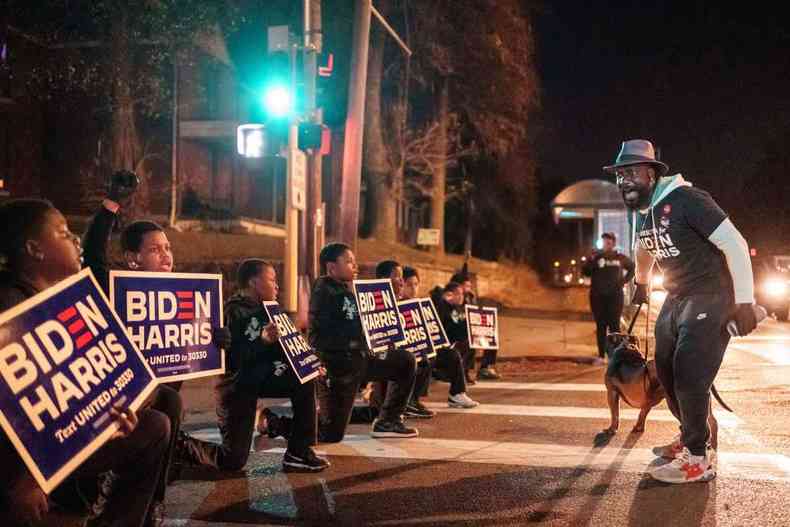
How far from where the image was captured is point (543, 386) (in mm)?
9742

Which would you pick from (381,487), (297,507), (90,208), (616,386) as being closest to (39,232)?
(297,507)

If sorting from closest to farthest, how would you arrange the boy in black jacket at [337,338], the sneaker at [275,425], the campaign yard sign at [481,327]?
the sneaker at [275,425], the boy in black jacket at [337,338], the campaign yard sign at [481,327]

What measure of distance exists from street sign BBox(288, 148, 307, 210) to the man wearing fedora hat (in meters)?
6.76

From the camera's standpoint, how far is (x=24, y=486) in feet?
9.66

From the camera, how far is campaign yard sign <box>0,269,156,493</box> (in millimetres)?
2852

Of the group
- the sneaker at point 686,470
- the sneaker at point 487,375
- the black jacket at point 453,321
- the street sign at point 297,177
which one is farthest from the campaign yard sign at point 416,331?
the street sign at point 297,177

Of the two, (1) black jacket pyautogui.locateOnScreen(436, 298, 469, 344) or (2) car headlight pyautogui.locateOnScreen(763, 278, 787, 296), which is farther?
(2) car headlight pyautogui.locateOnScreen(763, 278, 787, 296)

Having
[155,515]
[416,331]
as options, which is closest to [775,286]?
[416,331]

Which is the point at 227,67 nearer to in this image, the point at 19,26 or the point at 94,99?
the point at 94,99

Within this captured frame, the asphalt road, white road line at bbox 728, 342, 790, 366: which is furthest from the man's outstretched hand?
white road line at bbox 728, 342, 790, 366

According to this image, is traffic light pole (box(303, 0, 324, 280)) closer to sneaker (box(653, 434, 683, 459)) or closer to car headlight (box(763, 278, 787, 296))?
sneaker (box(653, 434, 683, 459))

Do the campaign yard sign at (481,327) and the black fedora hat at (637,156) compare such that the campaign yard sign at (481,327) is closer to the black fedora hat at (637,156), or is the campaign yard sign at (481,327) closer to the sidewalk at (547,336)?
the sidewalk at (547,336)

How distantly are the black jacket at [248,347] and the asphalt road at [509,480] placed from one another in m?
0.67

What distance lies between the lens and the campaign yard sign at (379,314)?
680 cm
